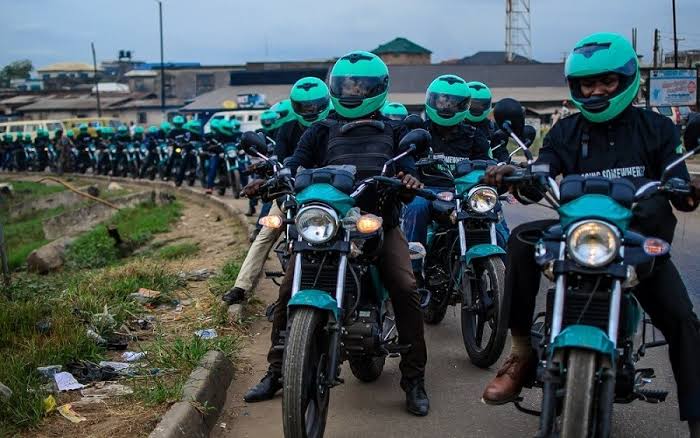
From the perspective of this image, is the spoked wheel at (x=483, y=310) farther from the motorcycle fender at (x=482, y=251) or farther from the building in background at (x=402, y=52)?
the building in background at (x=402, y=52)

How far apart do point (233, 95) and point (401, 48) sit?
26.3 meters

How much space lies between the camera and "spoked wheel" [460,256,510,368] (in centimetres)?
559

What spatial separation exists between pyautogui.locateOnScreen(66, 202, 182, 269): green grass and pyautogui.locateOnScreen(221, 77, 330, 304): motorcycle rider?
6217 millimetres

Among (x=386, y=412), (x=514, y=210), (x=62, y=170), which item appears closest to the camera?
(x=386, y=412)

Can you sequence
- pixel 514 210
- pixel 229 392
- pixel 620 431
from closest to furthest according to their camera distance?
pixel 620 431, pixel 229 392, pixel 514 210

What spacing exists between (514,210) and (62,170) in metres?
Answer: 25.0

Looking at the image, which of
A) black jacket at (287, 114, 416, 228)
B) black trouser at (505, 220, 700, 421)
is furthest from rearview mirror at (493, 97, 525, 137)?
black jacket at (287, 114, 416, 228)

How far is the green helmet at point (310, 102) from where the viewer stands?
7277 mm

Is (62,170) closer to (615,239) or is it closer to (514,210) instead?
(514,210)

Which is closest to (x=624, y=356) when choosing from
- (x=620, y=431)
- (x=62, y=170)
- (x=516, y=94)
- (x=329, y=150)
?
(x=620, y=431)

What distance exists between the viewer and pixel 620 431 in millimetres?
4562

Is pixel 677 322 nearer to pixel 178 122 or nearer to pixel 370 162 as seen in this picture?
pixel 370 162

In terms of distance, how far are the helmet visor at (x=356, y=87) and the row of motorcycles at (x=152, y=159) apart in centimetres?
824

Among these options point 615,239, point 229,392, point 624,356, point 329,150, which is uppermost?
point 329,150
